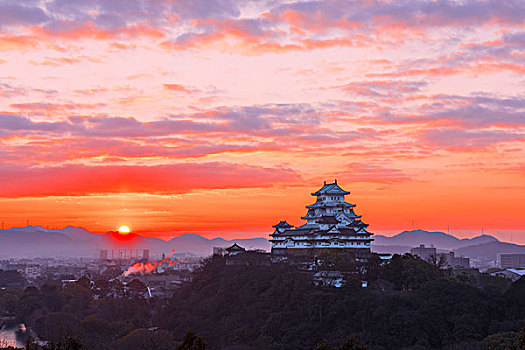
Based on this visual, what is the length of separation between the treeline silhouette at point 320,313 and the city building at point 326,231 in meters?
3.12

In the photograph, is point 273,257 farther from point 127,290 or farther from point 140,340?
point 127,290

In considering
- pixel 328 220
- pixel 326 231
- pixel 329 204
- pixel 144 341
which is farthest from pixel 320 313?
pixel 329 204

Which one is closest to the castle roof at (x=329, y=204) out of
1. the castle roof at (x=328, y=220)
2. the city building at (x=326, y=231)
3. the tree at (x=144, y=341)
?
the city building at (x=326, y=231)

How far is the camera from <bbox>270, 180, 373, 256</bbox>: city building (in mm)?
49656

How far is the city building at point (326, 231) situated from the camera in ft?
163

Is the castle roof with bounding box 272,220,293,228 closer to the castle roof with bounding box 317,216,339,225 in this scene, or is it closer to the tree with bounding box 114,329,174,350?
the castle roof with bounding box 317,216,339,225

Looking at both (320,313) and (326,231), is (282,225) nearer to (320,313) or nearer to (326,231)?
(326,231)

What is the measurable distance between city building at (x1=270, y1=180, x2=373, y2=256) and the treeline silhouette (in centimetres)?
312

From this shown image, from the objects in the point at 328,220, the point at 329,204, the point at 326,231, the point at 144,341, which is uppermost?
the point at 329,204

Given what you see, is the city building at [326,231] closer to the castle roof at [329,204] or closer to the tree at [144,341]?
the castle roof at [329,204]

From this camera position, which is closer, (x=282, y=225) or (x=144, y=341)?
(x=144, y=341)

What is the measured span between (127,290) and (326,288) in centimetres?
3745

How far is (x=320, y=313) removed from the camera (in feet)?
131

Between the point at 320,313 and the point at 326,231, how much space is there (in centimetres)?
1081
